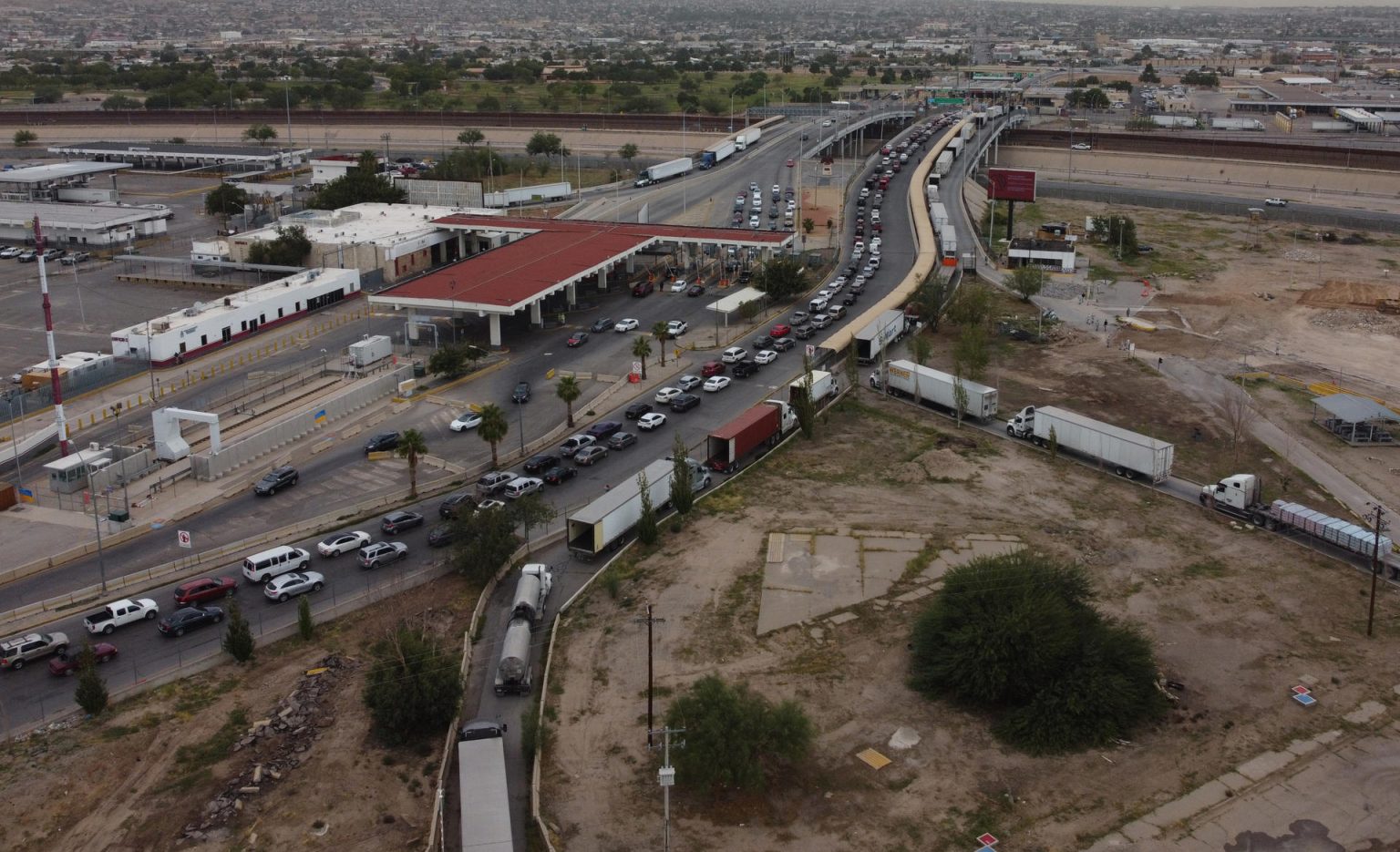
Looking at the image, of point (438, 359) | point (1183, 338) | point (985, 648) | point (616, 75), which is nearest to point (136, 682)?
point (985, 648)

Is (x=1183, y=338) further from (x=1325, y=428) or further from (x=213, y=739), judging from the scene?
(x=213, y=739)

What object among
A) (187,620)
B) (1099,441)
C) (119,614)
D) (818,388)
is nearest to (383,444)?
(187,620)

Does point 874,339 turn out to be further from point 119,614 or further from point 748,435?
point 119,614

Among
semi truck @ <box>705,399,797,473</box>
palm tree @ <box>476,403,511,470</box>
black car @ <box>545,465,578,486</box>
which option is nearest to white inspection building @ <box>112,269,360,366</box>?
palm tree @ <box>476,403,511,470</box>

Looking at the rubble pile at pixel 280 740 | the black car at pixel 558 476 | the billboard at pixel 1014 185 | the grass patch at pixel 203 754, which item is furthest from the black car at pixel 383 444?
the billboard at pixel 1014 185

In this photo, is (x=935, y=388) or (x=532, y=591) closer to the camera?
(x=532, y=591)

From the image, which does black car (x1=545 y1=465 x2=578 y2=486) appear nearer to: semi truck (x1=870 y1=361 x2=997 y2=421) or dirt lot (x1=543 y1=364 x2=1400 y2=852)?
dirt lot (x1=543 y1=364 x2=1400 y2=852)
